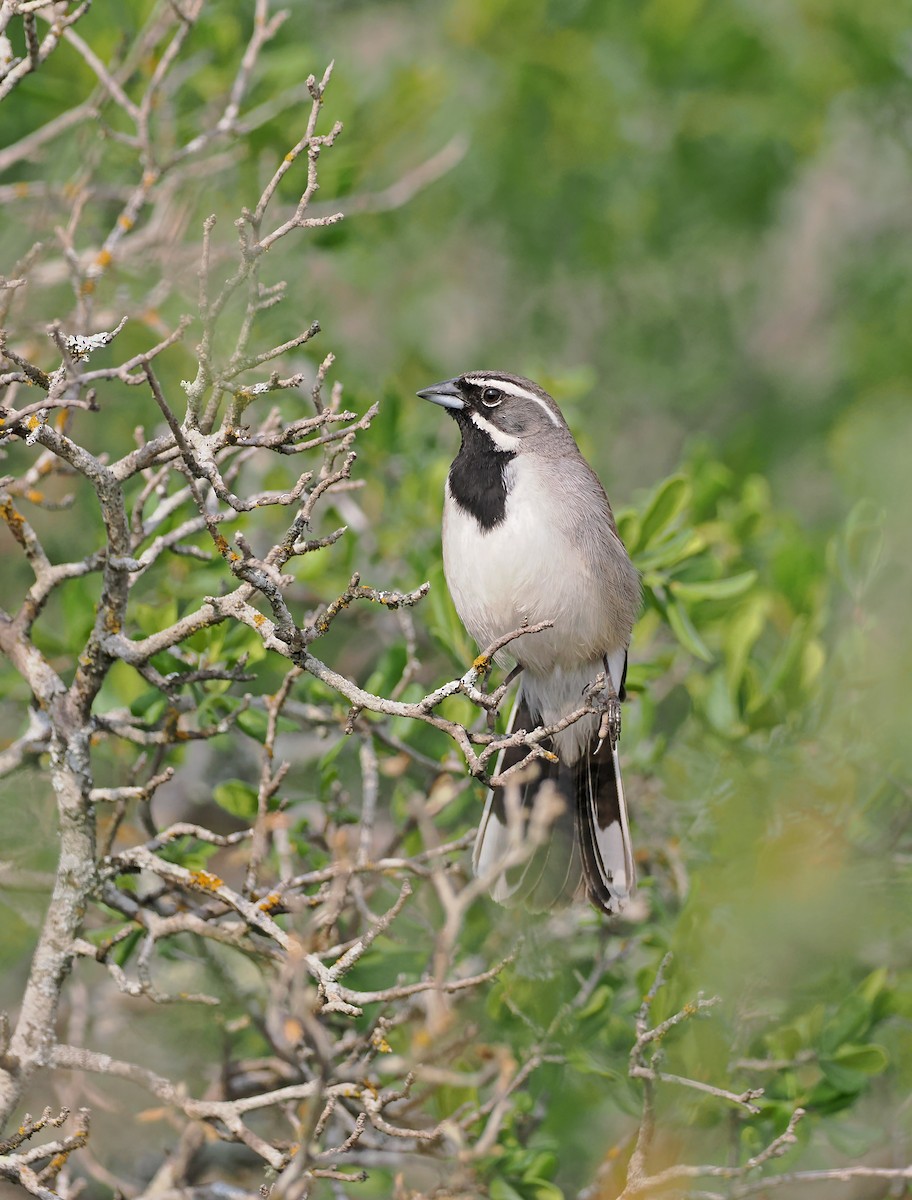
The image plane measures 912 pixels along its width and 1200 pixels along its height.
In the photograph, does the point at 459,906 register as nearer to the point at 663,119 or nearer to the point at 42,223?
the point at 42,223

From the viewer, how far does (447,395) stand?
5465mm

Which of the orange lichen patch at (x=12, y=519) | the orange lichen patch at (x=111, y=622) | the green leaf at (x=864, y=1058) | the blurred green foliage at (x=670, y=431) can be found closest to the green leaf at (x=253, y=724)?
the blurred green foliage at (x=670, y=431)

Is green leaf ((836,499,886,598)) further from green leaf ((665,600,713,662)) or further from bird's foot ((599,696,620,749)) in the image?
bird's foot ((599,696,620,749))

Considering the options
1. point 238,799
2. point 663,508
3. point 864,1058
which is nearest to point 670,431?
point 663,508

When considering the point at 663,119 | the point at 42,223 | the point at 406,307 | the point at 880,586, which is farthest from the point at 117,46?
the point at 880,586

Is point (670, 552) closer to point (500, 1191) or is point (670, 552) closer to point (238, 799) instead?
point (238, 799)

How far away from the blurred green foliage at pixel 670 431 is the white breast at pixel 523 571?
270 millimetres

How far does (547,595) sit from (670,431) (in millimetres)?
4509

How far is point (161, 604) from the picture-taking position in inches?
200

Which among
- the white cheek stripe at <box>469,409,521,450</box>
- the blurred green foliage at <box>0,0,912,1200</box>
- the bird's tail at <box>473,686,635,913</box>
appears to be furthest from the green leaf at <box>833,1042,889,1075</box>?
the white cheek stripe at <box>469,409,521,450</box>

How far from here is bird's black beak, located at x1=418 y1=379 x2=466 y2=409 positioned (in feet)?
17.8

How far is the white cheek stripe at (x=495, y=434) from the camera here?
538 cm

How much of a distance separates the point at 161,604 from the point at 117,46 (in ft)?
9.38

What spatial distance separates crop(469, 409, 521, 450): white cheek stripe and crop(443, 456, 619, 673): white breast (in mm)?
84
